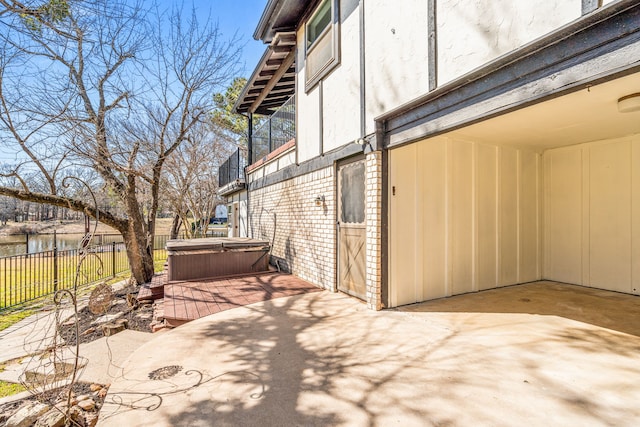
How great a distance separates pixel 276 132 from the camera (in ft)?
30.1

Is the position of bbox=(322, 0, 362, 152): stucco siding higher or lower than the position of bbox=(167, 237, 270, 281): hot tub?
higher

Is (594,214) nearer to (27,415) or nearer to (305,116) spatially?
(305,116)

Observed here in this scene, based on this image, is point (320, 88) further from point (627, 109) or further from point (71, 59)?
point (71, 59)

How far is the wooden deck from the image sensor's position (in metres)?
4.71

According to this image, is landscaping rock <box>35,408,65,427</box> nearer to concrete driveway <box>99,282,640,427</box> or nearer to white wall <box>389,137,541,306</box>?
concrete driveway <box>99,282,640,427</box>

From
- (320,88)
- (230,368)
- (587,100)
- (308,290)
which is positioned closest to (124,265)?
(308,290)

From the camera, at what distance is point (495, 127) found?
4.72 metres

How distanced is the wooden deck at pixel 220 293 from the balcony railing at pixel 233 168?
5.89 meters

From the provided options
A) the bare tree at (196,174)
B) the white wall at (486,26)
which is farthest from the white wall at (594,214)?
the bare tree at (196,174)

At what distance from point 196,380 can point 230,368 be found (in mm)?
318

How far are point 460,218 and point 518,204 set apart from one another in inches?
63.1

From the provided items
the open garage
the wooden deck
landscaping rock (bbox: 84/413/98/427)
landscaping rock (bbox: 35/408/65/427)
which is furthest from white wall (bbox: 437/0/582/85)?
landscaping rock (bbox: 35/408/65/427)

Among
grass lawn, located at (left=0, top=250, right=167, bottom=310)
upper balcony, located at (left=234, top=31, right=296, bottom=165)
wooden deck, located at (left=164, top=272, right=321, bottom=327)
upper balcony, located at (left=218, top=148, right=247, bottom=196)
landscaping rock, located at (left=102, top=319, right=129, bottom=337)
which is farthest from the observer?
upper balcony, located at (left=218, top=148, right=247, bottom=196)

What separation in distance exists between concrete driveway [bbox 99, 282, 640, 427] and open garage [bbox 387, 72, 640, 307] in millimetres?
894
